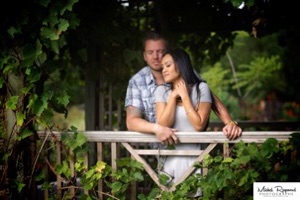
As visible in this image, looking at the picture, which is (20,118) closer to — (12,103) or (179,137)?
(12,103)

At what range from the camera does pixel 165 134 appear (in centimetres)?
411

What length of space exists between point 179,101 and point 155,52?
26.8 inches

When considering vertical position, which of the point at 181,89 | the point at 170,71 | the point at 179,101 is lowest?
the point at 179,101

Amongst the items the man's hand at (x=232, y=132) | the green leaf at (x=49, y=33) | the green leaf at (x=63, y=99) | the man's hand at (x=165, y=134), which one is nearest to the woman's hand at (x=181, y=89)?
the man's hand at (x=165, y=134)

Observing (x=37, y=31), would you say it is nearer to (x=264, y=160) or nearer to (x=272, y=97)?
(x=264, y=160)

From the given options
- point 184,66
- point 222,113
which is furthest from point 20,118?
point 222,113

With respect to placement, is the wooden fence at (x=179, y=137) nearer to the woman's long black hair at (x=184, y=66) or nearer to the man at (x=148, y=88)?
the man at (x=148, y=88)

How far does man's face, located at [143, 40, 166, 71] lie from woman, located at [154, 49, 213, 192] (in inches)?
12.1

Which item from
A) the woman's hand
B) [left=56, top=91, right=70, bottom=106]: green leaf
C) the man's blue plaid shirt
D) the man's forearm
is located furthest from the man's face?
[left=56, top=91, right=70, bottom=106]: green leaf

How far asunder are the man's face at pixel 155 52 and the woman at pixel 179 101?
1.01ft

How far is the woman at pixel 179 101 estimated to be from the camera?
4.16 m

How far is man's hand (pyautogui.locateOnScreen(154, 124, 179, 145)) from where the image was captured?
4117 mm

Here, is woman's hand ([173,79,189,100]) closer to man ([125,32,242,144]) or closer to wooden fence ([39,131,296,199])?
wooden fence ([39,131,296,199])

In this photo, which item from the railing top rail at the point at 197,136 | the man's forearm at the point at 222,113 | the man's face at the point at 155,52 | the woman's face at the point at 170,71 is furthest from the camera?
the man's face at the point at 155,52
